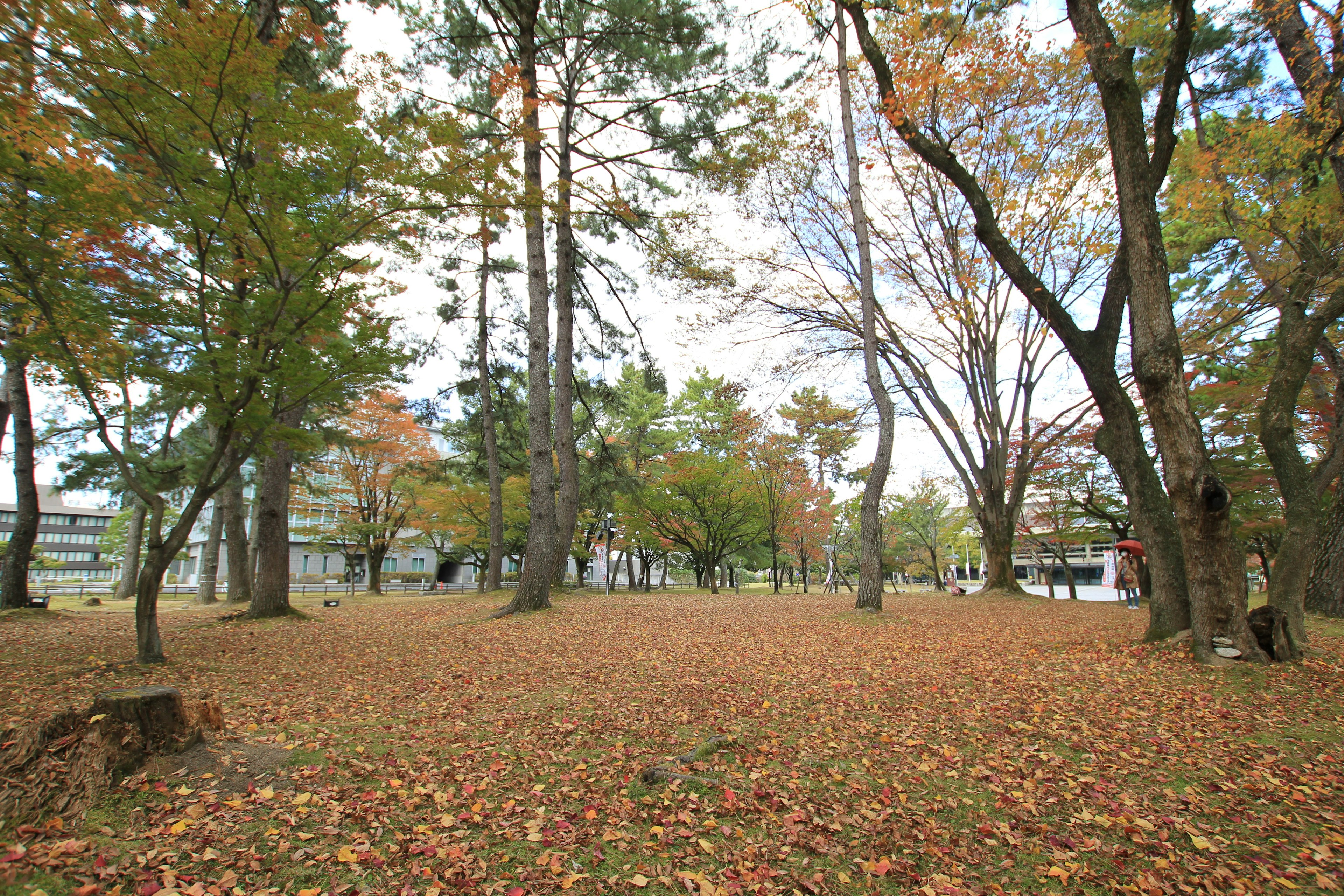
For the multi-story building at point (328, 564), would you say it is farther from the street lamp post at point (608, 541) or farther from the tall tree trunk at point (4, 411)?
the tall tree trunk at point (4, 411)

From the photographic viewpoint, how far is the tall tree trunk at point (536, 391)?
10.1 metres

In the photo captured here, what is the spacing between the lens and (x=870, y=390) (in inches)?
416

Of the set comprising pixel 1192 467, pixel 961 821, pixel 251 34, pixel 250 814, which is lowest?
pixel 961 821

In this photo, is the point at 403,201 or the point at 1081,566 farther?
the point at 1081,566

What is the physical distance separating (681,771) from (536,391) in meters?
8.37

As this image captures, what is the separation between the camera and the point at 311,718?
13.7 feet

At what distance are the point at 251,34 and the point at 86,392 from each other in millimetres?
3686

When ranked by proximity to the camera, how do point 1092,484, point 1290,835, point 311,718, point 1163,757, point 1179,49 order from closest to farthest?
1. point 1290,835
2. point 1163,757
3. point 311,718
4. point 1179,49
5. point 1092,484

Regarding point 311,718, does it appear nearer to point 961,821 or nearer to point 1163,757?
point 961,821

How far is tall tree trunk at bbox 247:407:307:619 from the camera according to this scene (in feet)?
32.1

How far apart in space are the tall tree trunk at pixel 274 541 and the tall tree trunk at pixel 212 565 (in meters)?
8.49

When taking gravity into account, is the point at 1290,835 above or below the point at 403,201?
below

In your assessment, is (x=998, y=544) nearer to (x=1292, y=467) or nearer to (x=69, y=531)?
(x=1292, y=467)

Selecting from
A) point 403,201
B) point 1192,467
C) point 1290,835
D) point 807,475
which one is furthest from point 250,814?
point 807,475
